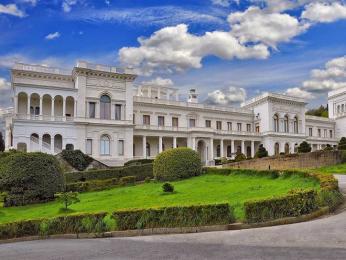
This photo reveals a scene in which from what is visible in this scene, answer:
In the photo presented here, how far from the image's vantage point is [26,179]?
65.7 feet

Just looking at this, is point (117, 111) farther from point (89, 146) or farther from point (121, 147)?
point (89, 146)

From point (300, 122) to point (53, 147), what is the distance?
150 feet

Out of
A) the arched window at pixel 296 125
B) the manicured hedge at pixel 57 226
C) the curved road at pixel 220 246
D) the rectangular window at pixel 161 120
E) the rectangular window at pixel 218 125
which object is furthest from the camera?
the arched window at pixel 296 125

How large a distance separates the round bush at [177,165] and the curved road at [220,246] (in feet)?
49.3

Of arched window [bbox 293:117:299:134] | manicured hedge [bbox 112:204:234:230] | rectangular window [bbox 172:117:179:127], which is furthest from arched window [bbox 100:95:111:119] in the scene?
manicured hedge [bbox 112:204:234:230]

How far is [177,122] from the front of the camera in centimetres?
6031

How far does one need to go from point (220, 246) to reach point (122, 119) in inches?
1703

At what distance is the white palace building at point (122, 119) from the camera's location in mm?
45875

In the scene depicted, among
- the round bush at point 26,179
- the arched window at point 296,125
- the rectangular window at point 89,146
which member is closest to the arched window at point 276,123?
the arched window at point 296,125

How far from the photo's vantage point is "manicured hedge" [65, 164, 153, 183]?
30.4m

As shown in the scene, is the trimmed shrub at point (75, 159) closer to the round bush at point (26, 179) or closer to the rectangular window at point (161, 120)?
the round bush at point (26, 179)

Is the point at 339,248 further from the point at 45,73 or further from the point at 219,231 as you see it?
the point at 45,73

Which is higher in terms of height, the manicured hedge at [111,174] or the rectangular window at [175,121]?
the rectangular window at [175,121]

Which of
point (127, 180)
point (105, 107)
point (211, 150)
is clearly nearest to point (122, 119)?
point (105, 107)
